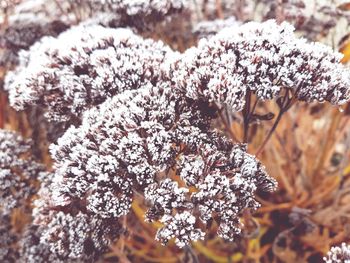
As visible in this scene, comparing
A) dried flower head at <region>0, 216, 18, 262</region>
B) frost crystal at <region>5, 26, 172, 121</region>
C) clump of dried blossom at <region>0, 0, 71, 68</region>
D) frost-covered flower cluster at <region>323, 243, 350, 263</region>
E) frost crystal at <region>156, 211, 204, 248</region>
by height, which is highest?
clump of dried blossom at <region>0, 0, 71, 68</region>

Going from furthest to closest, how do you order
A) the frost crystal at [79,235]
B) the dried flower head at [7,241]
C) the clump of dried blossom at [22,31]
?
the clump of dried blossom at [22,31], the dried flower head at [7,241], the frost crystal at [79,235]

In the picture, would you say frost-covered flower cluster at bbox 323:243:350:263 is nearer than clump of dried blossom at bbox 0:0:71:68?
Yes

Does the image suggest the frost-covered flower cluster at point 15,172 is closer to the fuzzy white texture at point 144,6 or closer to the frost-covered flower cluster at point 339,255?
the fuzzy white texture at point 144,6

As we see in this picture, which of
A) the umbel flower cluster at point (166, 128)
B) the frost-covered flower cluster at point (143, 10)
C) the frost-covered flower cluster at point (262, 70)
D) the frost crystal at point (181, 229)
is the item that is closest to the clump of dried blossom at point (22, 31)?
A: the frost-covered flower cluster at point (143, 10)

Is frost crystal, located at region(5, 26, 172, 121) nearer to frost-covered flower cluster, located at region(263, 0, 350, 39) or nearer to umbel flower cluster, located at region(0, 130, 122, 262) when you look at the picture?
umbel flower cluster, located at region(0, 130, 122, 262)

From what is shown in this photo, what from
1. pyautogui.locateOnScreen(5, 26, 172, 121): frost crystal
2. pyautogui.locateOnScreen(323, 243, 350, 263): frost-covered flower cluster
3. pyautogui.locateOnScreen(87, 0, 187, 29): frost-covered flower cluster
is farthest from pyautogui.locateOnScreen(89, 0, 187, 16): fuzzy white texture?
pyautogui.locateOnScreen(323, 243, 350, 263): frost-covered flower cluster

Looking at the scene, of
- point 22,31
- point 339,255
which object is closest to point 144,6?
point 22,31

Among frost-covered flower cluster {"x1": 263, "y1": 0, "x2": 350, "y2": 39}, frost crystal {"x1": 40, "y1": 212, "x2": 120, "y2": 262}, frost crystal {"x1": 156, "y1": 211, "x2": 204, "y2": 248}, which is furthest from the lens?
frost-covered flower cluster {"x1": 263, "y1": 0, "x2": 350, "y2": 39}

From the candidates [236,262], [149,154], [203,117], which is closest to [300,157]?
[236,262]
